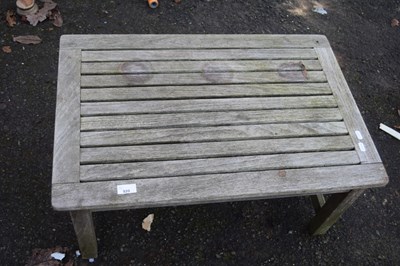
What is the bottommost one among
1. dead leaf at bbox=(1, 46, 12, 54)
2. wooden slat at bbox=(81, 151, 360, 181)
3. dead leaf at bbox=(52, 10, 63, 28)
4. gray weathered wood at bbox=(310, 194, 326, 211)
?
dead leaf at bbox=(1, 46, 12, 54)

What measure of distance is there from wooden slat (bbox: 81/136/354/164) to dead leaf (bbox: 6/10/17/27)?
6.53 feet

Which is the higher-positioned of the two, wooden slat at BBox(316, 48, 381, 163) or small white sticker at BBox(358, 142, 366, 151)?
wooden slat at BBox(316, 48, 381, 163)

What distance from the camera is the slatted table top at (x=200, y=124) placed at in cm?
175

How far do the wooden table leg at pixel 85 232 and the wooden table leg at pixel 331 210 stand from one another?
1207 mm

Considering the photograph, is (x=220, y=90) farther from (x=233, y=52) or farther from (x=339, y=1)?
(x=339, y=1)

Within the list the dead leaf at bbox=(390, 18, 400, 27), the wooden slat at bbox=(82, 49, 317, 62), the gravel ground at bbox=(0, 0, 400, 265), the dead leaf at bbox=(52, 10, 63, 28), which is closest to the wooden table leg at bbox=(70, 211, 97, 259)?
the gravel ground at bbox=(0, 0, 400, 265)

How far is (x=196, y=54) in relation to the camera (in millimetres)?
2285

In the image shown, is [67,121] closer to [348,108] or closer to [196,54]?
[196,54]

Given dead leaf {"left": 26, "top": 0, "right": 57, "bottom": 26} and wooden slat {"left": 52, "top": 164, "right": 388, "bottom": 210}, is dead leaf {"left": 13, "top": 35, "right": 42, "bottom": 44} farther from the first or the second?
wooden slat {"left": 52, "top": 164, "right": 388, "bottom": 210}

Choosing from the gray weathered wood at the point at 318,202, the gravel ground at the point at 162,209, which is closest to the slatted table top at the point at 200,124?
the gray weathered wood at the point at 318,202

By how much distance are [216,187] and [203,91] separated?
1.83ft

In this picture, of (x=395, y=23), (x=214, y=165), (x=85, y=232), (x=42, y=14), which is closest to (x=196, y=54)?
(x=214, y=165)

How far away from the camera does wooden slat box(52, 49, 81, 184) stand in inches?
68.3

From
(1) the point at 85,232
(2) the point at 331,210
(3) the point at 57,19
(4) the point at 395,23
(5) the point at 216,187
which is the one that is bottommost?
(3) the point at 57,19
